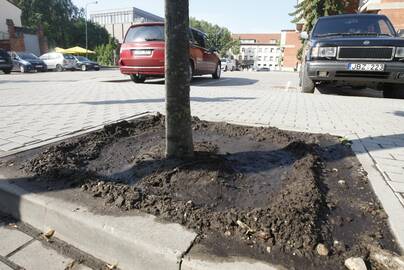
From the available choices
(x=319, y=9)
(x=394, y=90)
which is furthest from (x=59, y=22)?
(x=394, y=90)

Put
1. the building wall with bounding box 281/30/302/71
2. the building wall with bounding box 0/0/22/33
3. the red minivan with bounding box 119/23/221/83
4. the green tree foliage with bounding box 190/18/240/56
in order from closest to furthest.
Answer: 1. the red minivan with bounding box 119/23/221/83
2. the building wall with bounding box 0/0/22/33
3. the building wall with bounding box 281/30/302/71
4. the green tree foliage with bounding box 190/18/240/56

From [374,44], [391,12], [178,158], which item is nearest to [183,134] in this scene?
[178,158]

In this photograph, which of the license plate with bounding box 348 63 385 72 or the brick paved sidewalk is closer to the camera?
the brick paved sidewalk

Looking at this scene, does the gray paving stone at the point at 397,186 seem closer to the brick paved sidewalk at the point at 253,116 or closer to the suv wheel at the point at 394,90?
the brick paved sidewalk at the point at 253,116

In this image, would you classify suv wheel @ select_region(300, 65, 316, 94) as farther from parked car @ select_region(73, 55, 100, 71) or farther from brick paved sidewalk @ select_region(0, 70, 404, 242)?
parked car @ select_region(73, 55, 100, 71)

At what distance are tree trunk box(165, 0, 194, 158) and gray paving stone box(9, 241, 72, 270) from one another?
3.54ft

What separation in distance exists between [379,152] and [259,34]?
128 m

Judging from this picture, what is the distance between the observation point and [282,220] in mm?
1655

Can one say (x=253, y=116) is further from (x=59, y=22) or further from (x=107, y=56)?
(x=59, y=22)

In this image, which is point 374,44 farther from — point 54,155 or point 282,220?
point 54,155

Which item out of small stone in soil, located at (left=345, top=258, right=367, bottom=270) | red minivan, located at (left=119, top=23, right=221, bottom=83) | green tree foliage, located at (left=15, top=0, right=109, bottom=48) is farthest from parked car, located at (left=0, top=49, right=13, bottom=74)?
green tree foliage, located at (left=15, top=0, right=109, bottom=48)

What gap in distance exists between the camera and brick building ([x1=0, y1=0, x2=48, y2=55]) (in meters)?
34.4

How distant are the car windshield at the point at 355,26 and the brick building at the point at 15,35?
36910 millimetres

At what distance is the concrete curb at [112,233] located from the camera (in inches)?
58.6
